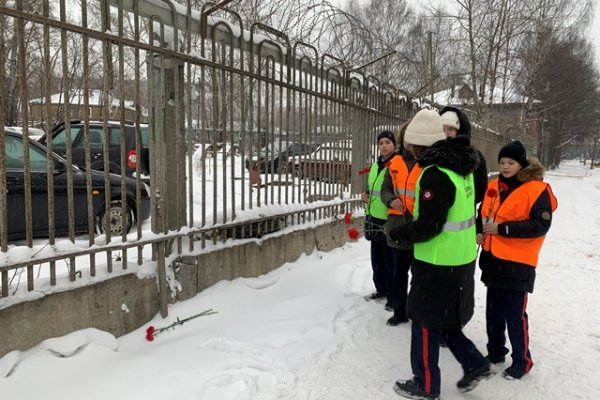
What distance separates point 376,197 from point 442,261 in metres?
1.79

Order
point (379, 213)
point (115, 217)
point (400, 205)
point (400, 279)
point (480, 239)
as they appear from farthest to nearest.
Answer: point (115, 217)
point (379, 213)
point (400, 279)
point (400, 205)
point (480, 239)

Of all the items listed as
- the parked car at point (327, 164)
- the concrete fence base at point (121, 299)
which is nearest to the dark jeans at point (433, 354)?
the concrete fence base at point (121, 299)

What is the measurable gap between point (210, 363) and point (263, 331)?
0.64 metres

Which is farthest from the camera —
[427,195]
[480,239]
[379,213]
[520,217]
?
[379,213]

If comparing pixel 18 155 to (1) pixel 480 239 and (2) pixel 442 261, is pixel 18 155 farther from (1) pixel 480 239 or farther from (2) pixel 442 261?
(1) pixel 480 239

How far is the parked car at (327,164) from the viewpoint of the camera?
18.4 ft

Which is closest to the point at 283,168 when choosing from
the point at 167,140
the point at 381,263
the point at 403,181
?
the point at 381,263

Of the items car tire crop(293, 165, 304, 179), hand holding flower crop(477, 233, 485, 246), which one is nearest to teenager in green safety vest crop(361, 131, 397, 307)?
hand holding flower crop(477, 233, 485, 246)

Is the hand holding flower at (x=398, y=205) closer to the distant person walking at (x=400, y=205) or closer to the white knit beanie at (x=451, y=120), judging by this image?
the distant person walking at (x=400, y=205)

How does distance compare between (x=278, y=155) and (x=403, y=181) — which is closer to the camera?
(x=403, y=181)

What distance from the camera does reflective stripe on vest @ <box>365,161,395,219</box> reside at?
4230 mm

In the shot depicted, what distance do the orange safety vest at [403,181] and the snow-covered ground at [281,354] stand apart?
117 centimetres

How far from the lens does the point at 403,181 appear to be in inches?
143

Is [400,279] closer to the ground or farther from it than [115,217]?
closer to the ground
